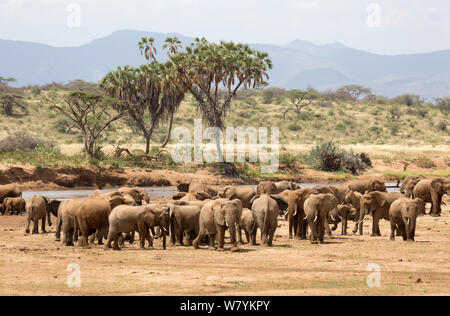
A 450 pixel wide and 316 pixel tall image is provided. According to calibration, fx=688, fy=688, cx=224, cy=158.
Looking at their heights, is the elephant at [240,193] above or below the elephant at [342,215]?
above

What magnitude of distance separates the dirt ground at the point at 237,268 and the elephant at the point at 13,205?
7.46 meters

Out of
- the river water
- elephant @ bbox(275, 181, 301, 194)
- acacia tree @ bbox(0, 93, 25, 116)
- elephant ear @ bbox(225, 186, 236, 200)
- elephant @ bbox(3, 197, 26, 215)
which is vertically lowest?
the river water

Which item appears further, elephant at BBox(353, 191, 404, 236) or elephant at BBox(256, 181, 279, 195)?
elephant at BBox(256, 181, 279, 195)

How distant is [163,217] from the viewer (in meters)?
17.5

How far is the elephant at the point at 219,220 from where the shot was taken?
16906 millimetres

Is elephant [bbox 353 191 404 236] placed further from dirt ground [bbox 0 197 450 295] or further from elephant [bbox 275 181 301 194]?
elephant [bbox 275 181 301 194]

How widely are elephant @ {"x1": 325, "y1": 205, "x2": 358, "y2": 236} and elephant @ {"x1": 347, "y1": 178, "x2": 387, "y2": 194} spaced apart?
5.64 meters

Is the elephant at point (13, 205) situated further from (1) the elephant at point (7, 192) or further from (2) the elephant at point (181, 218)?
(2) the elephant at point (181, 218)

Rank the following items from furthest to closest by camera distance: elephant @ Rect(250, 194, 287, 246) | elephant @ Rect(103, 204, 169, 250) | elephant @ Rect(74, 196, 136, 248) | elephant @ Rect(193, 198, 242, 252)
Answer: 1. elephant @ Rect(74, 196, 136, 248)
2. elephant @ Rect(250, 194, 287, 246)
3. elephant @ Rect(103, 204, 169, 250)
4. elephant @ Rect(193, 198, 242, 252)

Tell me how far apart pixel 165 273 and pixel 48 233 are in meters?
9.27

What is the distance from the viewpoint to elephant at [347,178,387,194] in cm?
2822

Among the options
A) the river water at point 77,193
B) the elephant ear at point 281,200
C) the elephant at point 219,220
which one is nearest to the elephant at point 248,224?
the elephant at point 219,220

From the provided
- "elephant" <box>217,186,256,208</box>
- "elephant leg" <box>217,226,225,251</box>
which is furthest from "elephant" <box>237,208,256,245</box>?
"elephant" <box>217,186,256,208</box>

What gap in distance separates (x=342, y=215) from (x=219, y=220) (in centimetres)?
627
